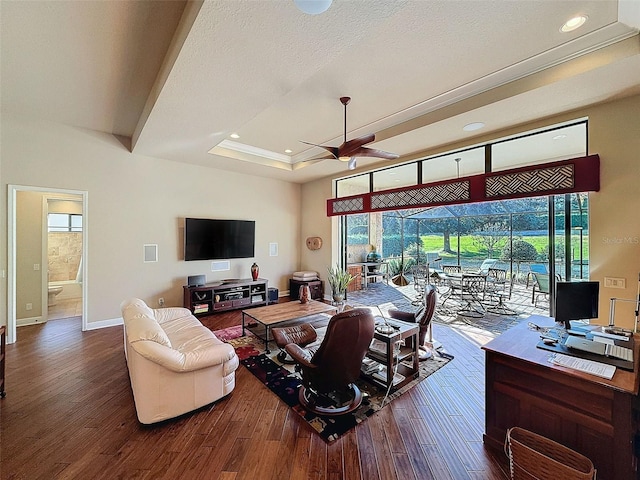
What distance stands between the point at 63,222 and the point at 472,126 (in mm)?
9428

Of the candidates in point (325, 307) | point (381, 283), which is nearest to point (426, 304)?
point (325, 307)

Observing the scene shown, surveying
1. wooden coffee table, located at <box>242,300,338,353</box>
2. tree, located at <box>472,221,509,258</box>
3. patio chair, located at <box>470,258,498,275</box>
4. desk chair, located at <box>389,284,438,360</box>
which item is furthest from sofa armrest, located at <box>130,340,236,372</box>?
tree, located at <box>472,221,509,258</box>

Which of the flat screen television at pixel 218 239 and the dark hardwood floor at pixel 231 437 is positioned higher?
the flat screen television at pixel 218 239

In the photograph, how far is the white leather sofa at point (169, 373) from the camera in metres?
2.12

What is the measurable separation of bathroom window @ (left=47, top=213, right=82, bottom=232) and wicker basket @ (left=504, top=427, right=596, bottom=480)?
31.2ft

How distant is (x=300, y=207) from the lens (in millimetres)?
7250

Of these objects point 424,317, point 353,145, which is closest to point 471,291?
point 424,317

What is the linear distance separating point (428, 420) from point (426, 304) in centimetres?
127

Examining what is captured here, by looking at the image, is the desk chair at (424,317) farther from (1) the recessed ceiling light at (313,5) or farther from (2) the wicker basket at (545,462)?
(1) the recessed ceiling light at (313,5)

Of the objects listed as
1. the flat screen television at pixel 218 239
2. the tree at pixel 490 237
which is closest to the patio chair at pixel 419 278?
the tree at pixel 490 237

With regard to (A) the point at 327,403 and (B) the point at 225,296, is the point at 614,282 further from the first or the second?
(B) the point at 225,296

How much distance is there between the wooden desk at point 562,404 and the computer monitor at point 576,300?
311mm

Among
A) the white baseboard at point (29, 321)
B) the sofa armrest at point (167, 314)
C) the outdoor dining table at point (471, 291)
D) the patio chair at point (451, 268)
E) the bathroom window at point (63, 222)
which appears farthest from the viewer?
the bathroom window at point (63, 222)

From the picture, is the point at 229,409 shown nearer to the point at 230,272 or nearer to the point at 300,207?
the point at 230,272
